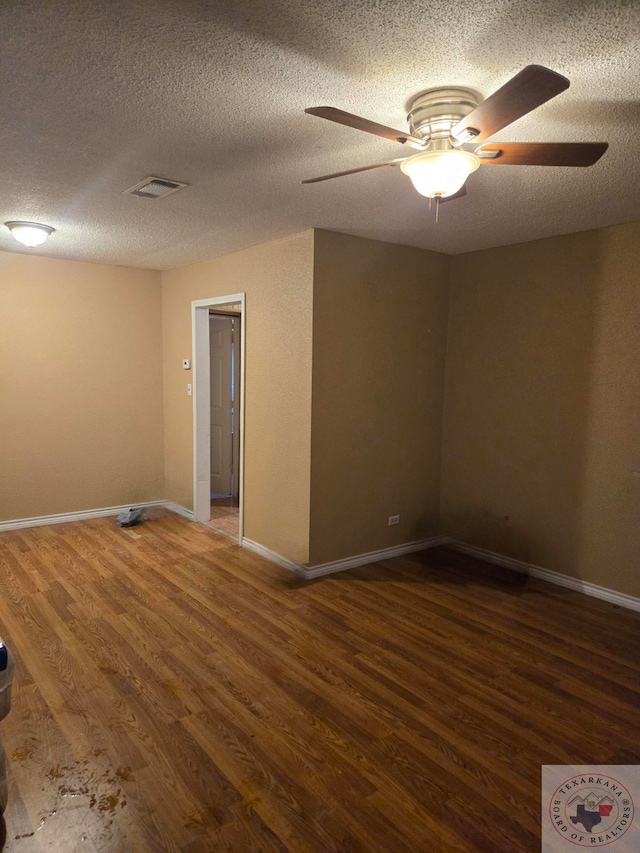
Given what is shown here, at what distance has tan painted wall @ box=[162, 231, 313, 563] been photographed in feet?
12.8

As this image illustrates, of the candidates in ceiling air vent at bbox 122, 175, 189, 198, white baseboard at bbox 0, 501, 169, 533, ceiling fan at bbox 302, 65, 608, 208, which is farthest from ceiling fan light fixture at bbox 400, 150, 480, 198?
white baseboard at bbox 0, 501, 169, 533

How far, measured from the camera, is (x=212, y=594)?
370cm

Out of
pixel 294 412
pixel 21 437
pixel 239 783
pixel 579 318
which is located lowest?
pixel 239 783

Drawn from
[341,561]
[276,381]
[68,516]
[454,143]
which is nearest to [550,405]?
[341,561]

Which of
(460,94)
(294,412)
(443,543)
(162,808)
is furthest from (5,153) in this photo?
(443,543)

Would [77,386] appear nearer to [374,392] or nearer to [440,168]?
[374,392]

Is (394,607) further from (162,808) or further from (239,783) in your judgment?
(162,808)

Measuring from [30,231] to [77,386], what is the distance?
71.3 inches

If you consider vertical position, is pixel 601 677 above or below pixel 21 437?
below

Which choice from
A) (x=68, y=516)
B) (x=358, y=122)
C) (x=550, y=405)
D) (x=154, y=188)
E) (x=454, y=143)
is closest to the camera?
(x=358, y=122)

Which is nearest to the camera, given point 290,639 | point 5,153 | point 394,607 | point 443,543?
point 5,153

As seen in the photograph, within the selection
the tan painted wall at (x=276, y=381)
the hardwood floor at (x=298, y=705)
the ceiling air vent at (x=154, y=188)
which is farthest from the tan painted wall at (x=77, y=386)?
the ceiling air vent at (x=154, y=188)

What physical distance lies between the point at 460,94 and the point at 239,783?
258 centimetres

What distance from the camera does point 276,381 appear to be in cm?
417
